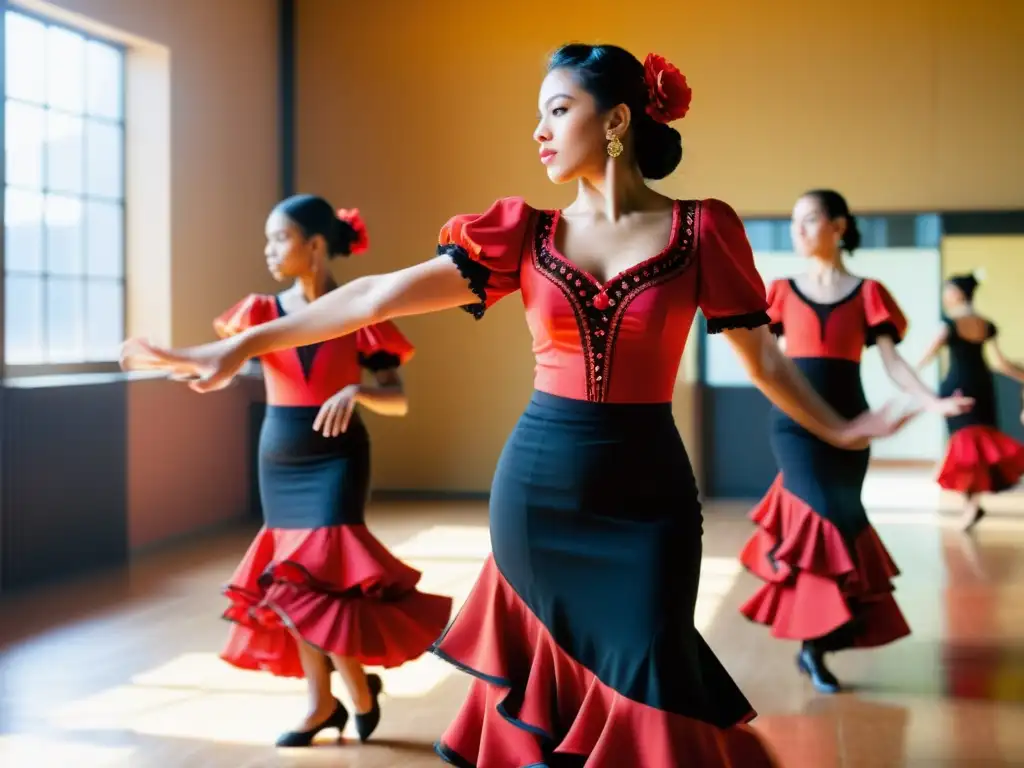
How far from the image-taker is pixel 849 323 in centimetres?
405

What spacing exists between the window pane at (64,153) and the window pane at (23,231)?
0.19 metres

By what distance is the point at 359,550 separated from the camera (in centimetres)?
342

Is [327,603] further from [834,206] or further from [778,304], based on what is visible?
[834,206]

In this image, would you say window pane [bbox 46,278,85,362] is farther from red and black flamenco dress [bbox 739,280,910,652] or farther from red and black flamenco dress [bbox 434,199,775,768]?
red and black flamenco dress [bbox 434,199,775,768]

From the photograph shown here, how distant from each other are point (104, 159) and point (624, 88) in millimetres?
5065

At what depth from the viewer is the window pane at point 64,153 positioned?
19.8ft

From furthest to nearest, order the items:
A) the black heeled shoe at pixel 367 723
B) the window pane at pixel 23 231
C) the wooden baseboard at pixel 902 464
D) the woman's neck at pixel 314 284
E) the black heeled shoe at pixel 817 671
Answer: the wooden baseboard at pixel 902 464
the window pane at pixel 23 231
the black heeled shoe at pixel 817 671
the woman's neck at pixel 314 284
the black heeled shoe at pixel 367 723

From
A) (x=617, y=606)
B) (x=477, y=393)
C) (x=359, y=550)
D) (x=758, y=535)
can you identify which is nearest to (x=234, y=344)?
(x=617, y=606)

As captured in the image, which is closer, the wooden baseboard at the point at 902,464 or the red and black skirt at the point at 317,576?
the red and black skirt at the point at 317,576

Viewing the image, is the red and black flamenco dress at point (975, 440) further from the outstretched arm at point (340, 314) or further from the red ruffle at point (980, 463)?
the outstretched arm at point (340, 314)

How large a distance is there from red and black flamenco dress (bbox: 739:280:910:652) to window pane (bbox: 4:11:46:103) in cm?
366

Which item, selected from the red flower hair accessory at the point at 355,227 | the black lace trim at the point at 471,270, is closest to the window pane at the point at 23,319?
the red flower hair accessory at the point at 355,227

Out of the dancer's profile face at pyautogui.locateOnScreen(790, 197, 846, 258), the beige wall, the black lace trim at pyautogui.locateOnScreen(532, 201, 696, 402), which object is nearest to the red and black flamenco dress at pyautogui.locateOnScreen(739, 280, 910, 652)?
the dancer's profile face at pyautogui.locateOnScreen(790, 197, 846, 258)

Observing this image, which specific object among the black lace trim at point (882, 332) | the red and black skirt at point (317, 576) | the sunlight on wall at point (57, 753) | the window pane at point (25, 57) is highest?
the window pane at point (25, 57)
